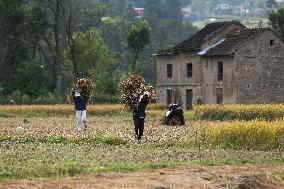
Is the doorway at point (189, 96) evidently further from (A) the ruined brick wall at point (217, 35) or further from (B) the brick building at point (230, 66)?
(A) the ruined brick wall at point (217, 35)

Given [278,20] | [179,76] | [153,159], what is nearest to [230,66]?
[179,76]

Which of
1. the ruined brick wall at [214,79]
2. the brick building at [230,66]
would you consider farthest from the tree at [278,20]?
the ruined brick wall at [214,79]

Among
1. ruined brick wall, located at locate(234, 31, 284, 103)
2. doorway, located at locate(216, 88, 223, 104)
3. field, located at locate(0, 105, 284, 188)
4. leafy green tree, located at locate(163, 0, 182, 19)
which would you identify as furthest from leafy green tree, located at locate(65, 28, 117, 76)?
leafy green tree, located at locate(163, 0, 182, 19)

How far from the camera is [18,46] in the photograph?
6806cm

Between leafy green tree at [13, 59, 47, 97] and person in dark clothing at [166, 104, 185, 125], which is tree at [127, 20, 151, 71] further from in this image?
person in dark clothing at [166, 104, 185, 125]

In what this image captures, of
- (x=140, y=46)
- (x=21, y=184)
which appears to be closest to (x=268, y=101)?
(x=140, y=46)

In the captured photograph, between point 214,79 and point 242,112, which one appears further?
point 214,79

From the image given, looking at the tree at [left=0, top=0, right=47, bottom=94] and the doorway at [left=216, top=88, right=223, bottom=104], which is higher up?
the tree at [left=0, top=0, right=47, bottom=94]

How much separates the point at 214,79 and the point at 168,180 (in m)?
42.6

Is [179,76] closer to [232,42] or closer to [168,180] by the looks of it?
[232,42]

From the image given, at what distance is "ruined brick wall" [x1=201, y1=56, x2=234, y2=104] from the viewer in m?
55.6

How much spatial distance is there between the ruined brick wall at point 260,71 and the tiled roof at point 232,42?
0.46 m

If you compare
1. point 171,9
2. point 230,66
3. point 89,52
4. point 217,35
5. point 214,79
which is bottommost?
point 214,79

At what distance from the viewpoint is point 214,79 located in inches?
2250
